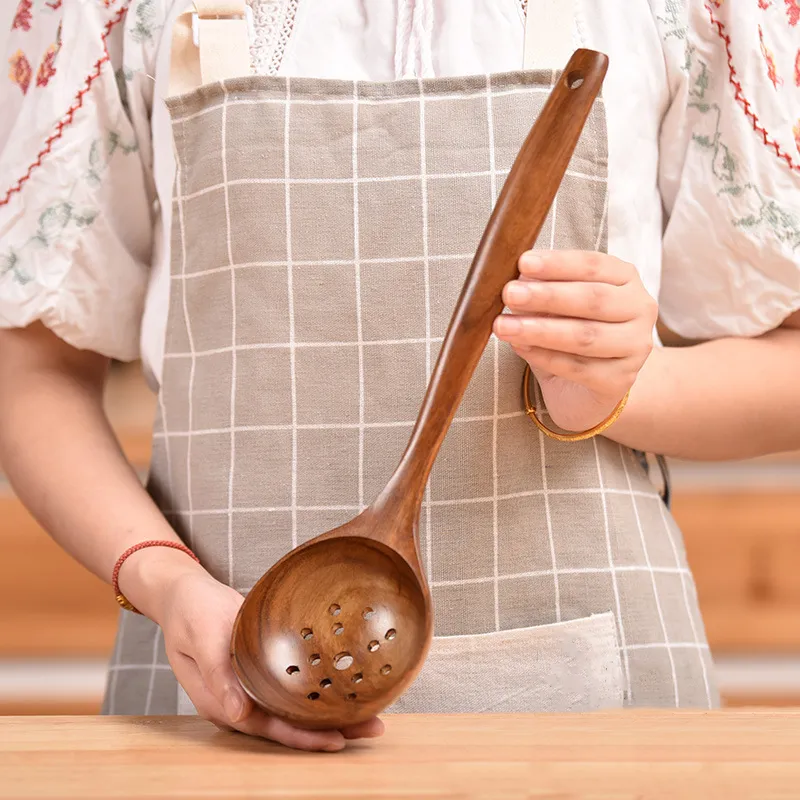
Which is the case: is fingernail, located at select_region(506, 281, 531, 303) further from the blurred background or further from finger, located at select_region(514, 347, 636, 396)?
the blurred background

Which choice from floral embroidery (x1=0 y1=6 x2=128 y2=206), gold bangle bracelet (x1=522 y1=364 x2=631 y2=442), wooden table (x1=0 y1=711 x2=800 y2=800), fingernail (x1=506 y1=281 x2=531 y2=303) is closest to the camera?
wooden table (x1=0 y1=711 x2=800 y2=800)

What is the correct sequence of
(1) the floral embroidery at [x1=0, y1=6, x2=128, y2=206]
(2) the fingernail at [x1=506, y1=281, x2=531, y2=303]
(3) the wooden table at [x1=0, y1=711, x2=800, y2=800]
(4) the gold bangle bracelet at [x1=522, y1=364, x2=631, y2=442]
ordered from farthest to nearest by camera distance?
(1) the floral embroidery at [x1=0, y1=6, x2=128, y2=206] < (4) the gold bangle bracelet at [x1=522, y1=364, x2=631, y2=442] < (2) the fingernail at [x1=506, y1=281, x2=531, y2=303] < (3) the wooden table at [x1=0, y1=711, x2=800, y2=800]

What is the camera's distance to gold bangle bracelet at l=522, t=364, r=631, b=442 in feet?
2.02

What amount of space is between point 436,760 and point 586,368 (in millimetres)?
222

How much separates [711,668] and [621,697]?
103mm

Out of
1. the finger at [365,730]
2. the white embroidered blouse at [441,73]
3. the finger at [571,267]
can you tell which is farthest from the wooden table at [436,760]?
the white embroidered blouse at [441,73]

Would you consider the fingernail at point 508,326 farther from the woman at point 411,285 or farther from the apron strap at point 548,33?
the apron strap at point 548,33

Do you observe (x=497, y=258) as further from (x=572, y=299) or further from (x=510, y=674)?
(x=510, y=674)

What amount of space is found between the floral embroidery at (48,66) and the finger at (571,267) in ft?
1.36

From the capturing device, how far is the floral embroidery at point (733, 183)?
27.2 inches

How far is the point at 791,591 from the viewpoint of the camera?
142cm

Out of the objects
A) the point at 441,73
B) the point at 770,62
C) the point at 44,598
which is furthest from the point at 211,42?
the point at 44,598

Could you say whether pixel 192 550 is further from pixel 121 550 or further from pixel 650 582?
pixel 650 582

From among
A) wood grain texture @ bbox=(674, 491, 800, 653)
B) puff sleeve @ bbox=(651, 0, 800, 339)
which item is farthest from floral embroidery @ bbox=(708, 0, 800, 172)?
wood grain texture @ bbox=(674, 491, 800, 653)
